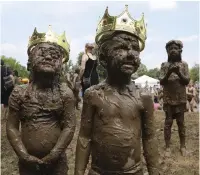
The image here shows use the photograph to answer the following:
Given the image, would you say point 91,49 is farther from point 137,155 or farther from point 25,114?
point 137,155

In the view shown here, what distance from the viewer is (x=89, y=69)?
964 centimetres

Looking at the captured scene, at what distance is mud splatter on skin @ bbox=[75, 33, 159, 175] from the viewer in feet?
11.3

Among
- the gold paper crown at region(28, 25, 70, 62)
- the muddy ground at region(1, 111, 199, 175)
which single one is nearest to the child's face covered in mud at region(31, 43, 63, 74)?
the gold paper crown at region(28, 25, 70, 62)

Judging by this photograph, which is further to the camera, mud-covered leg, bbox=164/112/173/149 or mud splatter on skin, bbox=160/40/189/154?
mud-covered leg, bbox=164/112/173/149

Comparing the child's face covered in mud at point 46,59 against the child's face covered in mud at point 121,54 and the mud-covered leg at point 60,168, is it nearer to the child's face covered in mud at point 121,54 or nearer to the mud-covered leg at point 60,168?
the child's face covered in mud at point 121,54

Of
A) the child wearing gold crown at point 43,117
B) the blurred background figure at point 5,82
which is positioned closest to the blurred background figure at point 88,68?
the blurred background figure at point 5,82

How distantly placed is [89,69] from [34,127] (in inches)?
210

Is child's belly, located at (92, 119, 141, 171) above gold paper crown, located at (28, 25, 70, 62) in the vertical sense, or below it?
below

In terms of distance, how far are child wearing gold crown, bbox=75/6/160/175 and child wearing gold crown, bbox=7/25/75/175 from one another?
0.90 metres

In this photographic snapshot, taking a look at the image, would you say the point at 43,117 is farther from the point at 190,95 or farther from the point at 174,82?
the point at 190,95

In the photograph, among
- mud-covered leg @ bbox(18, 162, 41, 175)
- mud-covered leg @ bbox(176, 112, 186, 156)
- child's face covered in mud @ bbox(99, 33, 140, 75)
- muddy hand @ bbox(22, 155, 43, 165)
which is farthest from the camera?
mud-covered leg @ bbox(176, 112, 186, 156)

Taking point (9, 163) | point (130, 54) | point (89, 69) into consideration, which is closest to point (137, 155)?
point (130, 54)

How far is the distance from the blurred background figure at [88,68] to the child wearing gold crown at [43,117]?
4891 millimetres

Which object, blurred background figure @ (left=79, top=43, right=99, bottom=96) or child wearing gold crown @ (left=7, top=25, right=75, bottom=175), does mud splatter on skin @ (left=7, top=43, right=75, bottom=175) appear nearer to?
child wearing gold crown @ (left=7, top=25, right=75, bottom=175)
